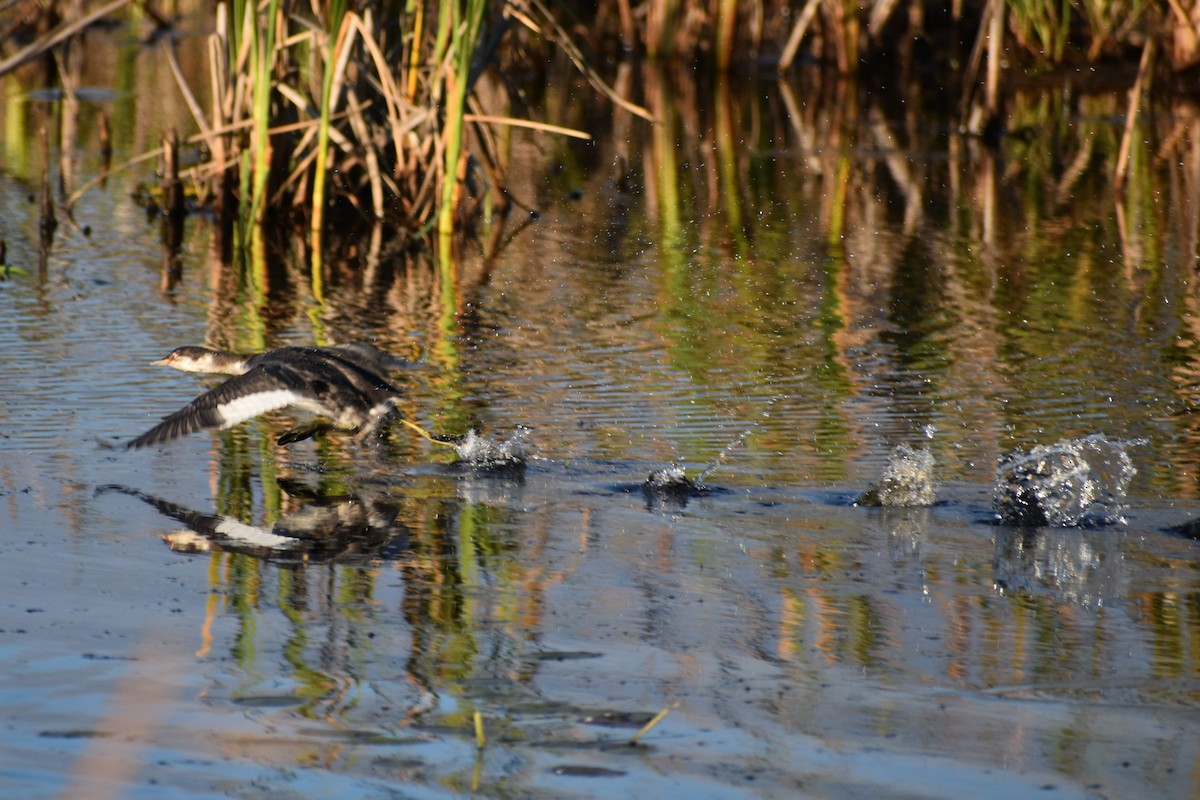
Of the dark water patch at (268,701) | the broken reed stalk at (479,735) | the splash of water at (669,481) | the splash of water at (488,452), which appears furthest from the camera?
the splash of water at (488,452)

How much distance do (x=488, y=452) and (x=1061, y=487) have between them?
2008 mm

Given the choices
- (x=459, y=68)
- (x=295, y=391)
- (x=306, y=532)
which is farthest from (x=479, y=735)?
(x=459, y=68)

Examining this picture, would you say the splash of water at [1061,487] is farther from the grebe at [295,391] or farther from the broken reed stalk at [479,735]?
the broken reed stalk at [479,735]

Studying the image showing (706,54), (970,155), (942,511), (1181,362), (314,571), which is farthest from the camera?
(706,54)

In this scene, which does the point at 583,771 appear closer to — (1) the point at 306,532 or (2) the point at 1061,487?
(1) the point at 306,532

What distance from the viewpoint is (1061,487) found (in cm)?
590

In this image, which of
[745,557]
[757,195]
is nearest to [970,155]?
[757,195]

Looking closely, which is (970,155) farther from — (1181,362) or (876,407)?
(876,407)

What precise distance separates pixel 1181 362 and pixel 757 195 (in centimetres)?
568

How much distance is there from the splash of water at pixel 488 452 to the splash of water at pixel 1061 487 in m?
1.69

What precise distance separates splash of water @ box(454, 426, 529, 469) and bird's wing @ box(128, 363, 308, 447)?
67cm

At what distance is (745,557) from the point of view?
539cm

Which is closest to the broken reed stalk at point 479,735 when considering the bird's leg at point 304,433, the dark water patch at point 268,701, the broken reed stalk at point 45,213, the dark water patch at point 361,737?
the dark water patch at point 361,737

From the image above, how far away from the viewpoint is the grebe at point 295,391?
5992mm
